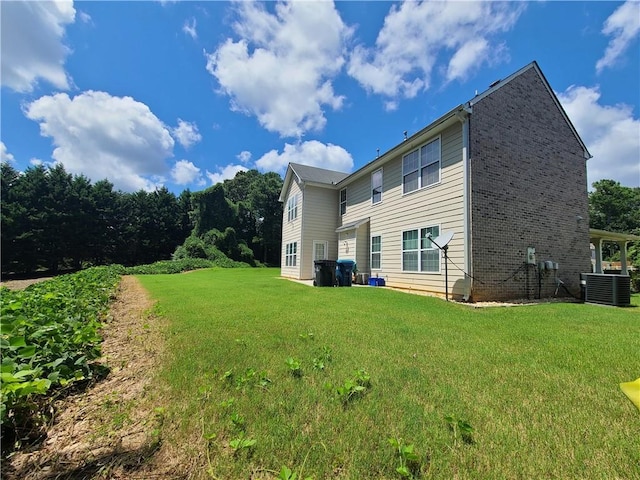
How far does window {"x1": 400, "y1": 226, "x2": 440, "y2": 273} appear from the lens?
400 inches

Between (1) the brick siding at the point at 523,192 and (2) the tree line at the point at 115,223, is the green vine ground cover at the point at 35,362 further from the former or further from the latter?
(2) the tree line at the point at 115,223

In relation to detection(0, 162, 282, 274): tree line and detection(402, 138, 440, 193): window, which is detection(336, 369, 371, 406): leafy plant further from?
detection(0, 162, 282, 274): tree line

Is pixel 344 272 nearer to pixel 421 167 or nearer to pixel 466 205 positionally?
pixel 421 167

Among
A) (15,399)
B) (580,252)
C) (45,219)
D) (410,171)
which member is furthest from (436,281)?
(45,219)

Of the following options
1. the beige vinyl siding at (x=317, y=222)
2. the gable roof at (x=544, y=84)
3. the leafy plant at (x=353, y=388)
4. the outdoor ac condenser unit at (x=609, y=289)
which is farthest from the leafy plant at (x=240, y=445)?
the beige vinyl siding at (x=317, y=222)

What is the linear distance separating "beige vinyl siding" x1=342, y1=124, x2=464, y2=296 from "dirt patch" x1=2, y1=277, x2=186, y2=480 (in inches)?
344

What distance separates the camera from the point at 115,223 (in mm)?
39344

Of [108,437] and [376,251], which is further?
[376,251]

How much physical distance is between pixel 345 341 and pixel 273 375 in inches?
58.0

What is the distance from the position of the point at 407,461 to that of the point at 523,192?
11.0 m

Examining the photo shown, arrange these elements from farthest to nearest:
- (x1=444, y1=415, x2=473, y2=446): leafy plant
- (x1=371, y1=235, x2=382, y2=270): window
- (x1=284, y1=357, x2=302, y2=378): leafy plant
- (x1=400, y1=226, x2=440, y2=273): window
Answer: (x1=371, y1=235, x2=382, y2=270): window → (x1=400, y1=226, x2=440, y2=273): window → (x1=284, y1=357, x2=302, y2=378): leafy plant → (x1=444, y1=415, x2=473, y2=446): leafy plant

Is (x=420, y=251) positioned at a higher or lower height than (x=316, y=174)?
lower

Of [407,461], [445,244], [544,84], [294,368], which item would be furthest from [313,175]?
[407,461]

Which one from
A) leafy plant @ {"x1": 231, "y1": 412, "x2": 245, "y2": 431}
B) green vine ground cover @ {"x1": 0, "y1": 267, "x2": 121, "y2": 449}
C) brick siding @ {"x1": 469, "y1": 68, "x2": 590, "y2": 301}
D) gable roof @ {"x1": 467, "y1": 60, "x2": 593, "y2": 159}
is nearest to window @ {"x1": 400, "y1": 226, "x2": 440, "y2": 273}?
brick siding @ {"x1": 469, "y1": 68, "x2": 590, "y2": 301}
